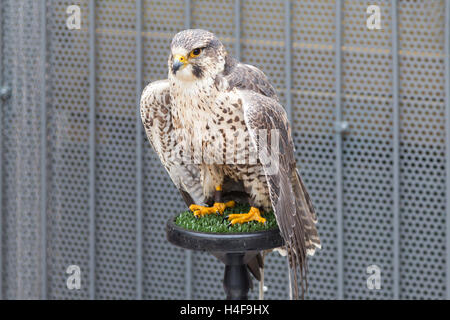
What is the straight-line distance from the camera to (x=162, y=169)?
4164 millimetres

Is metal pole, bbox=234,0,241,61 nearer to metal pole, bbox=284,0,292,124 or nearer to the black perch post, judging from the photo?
metal pole, bbox=284,0,292,124

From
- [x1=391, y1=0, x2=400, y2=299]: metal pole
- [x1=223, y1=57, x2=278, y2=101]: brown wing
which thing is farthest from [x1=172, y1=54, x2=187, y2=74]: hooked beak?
[x1=391, y1=0, x2=400, y2=299]: metal pole

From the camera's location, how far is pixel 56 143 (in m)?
4.23

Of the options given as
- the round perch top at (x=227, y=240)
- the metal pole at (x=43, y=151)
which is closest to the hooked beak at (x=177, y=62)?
the round perch top at (x=227, y=240)

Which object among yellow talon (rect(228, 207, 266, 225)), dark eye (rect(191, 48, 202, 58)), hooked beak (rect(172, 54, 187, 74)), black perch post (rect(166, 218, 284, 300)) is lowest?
black perch post (rect(166, 218, 284, 300))

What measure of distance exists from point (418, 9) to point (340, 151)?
752mm

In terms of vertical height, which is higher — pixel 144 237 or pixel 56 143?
pixel 56 143

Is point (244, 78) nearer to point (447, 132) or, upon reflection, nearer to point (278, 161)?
point (278, 161)

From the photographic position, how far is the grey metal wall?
395 centimetres

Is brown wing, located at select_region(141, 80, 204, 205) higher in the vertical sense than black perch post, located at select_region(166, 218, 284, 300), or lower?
higher

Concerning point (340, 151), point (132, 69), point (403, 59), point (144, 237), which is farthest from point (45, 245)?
point (403, 59)

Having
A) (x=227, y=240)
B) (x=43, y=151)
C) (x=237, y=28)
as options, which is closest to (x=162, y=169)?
(x=43, y=151)

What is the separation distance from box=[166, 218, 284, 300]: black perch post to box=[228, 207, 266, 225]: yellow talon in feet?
0.31

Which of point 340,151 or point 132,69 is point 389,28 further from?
point 132,69
